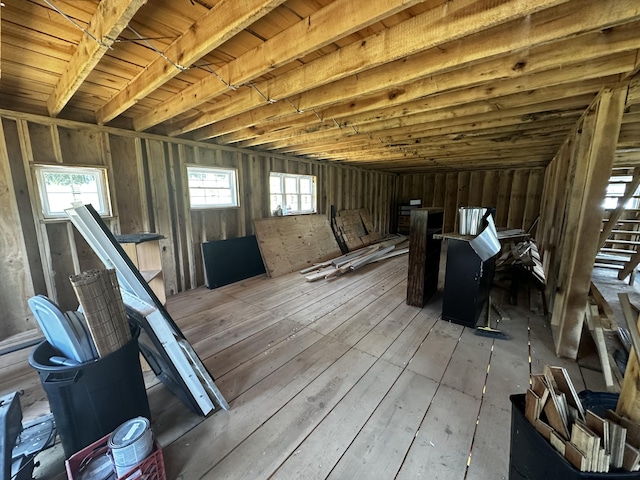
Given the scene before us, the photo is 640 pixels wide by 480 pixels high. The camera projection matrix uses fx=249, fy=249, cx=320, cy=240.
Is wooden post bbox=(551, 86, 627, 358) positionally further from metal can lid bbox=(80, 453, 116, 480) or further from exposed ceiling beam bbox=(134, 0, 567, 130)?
metal can lid bbox=(80, 453, 116, 480)

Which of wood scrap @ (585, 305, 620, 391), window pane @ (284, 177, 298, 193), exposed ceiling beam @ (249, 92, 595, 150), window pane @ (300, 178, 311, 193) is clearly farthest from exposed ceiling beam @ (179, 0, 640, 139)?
window pane @ (300, 178, 311, 193)

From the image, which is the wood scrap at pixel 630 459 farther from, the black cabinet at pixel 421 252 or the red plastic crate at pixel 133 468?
the black cabinet at pixel 421 252

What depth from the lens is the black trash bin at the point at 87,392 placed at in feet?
3.83

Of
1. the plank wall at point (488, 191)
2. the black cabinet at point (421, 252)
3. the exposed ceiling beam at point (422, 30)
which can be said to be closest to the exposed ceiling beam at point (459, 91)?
the exposed ceiling beam at point (422, 30)

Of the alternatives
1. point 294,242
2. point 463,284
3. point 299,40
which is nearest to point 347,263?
point 294,242

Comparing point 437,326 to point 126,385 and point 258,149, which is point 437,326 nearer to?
point 126,385

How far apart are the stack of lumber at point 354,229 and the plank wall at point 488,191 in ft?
7.19

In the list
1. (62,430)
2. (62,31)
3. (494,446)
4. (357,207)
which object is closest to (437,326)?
(494,446)

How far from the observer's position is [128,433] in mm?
1168

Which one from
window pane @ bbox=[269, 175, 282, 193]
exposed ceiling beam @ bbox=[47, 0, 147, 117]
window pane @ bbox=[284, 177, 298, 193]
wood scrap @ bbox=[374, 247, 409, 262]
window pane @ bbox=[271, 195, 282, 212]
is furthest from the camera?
wood scrap @ bbox=[374, 247, 409, 262]

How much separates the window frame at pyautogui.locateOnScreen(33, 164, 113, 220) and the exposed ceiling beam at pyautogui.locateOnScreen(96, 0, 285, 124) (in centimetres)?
143

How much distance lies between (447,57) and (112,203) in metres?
3.81

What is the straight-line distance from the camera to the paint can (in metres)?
1.08

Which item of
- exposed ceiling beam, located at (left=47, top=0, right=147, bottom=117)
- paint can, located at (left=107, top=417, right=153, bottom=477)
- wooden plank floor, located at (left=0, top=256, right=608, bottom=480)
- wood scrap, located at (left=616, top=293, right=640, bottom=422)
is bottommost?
wooden plank floor, located at (left=0, top=256, right=608, bottom=480)
